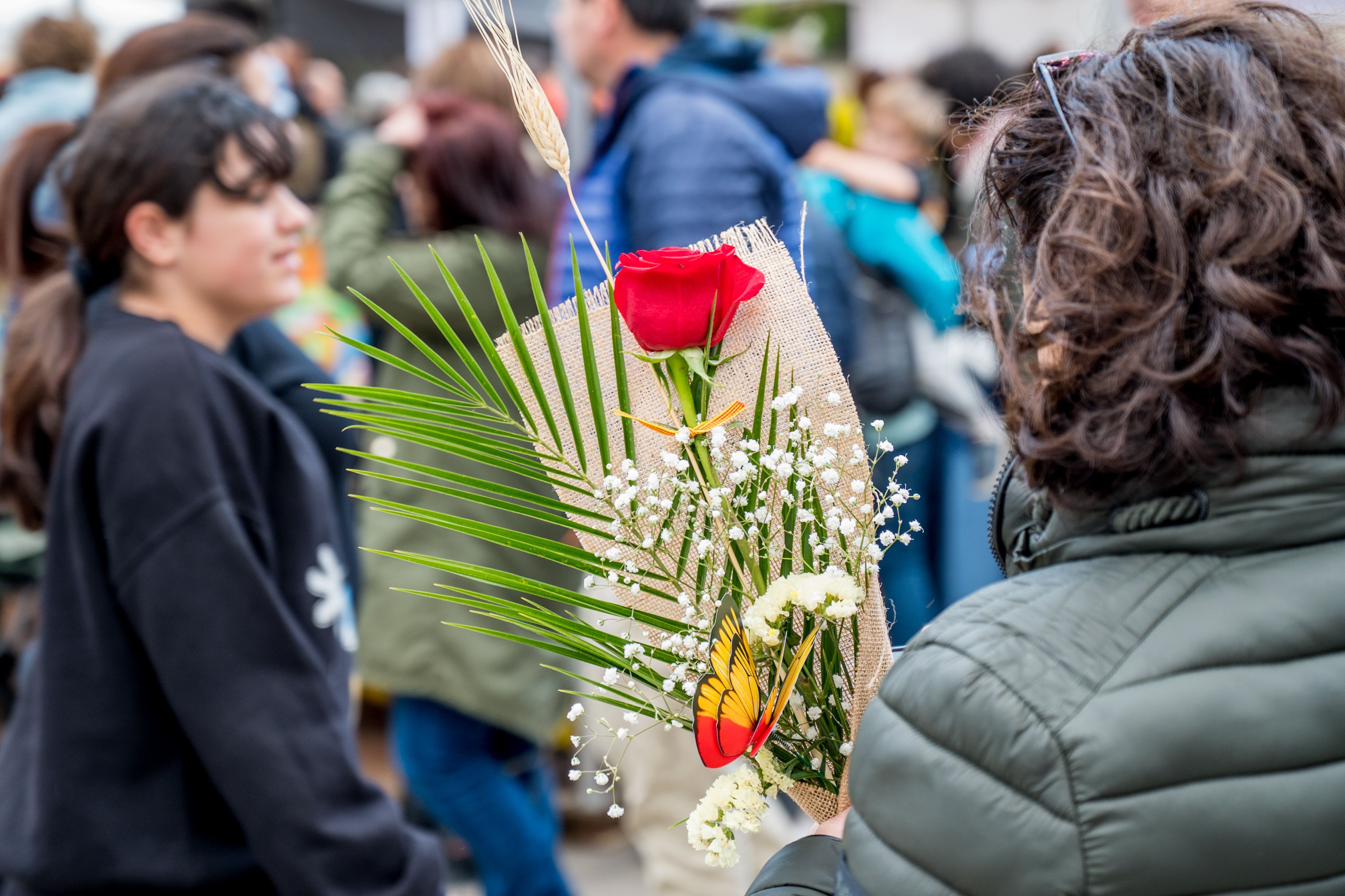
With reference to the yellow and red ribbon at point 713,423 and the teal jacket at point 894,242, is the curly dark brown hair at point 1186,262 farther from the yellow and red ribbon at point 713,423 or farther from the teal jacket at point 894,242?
the teal jacket at point 894,242

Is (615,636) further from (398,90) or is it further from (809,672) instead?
(398,90)

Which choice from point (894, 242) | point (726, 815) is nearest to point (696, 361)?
point (726, 815)

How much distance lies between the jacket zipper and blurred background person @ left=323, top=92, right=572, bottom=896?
1.81 m

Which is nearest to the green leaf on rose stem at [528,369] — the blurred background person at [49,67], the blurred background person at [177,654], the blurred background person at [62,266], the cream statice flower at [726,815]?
the cream statice flower at [726,815]

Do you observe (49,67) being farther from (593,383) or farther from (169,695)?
(593,383)

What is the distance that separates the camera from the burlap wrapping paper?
1.17 m

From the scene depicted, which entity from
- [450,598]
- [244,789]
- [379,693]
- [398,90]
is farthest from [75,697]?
[398,90]

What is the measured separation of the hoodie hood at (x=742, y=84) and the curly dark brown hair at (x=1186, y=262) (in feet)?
5.45

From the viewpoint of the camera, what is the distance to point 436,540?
9.89ft

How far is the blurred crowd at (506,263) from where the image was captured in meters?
2.42

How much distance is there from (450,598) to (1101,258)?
621mm

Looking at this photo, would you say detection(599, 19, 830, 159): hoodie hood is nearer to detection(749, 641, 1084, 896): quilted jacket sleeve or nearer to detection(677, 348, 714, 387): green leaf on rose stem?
detection(677, 348, 714, 387): green leaf on rose stem

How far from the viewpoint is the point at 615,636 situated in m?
1.16

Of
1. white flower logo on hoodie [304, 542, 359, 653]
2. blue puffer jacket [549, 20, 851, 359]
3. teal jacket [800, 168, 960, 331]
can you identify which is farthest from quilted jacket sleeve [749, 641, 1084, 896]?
teal jacket [800, 168, 960, 331]
